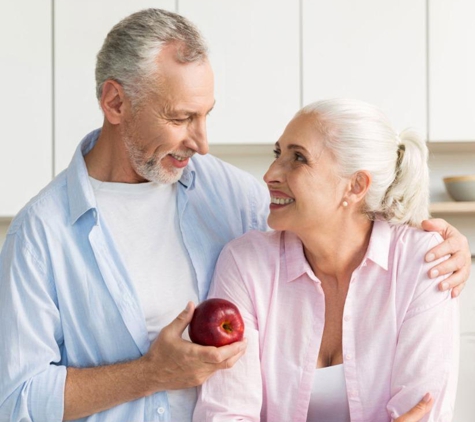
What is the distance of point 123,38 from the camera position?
1.89m

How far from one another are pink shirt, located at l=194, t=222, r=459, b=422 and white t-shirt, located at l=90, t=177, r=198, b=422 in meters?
0.07

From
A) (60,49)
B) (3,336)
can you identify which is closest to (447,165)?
A: (60,49)

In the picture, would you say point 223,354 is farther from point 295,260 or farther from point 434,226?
point 434,226

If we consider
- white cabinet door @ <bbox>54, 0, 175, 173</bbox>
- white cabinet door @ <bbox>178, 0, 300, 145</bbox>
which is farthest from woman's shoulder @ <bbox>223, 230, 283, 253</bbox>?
white cabinet door @ <bbox>54, 0, 175, 173</bbox>

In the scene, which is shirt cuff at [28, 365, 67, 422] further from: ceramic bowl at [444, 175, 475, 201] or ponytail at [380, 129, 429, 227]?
ceramic bowl at [444, 175, 475, 201]

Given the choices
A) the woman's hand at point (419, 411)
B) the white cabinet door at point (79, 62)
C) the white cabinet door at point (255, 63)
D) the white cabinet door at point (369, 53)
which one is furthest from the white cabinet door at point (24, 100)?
the woman's hand at point (419, 411)

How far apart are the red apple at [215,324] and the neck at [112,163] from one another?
41cm

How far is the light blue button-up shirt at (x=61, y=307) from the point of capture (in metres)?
1.78

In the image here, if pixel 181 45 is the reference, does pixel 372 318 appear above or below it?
below

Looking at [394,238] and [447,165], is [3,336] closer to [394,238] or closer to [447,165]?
[394,238]

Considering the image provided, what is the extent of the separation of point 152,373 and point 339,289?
46 centimetres

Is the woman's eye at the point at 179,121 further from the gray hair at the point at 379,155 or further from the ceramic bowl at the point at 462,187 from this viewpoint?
the ceramic bowl at the point at 462,187

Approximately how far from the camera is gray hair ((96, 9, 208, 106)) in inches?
73.2

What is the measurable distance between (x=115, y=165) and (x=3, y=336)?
0.46m
